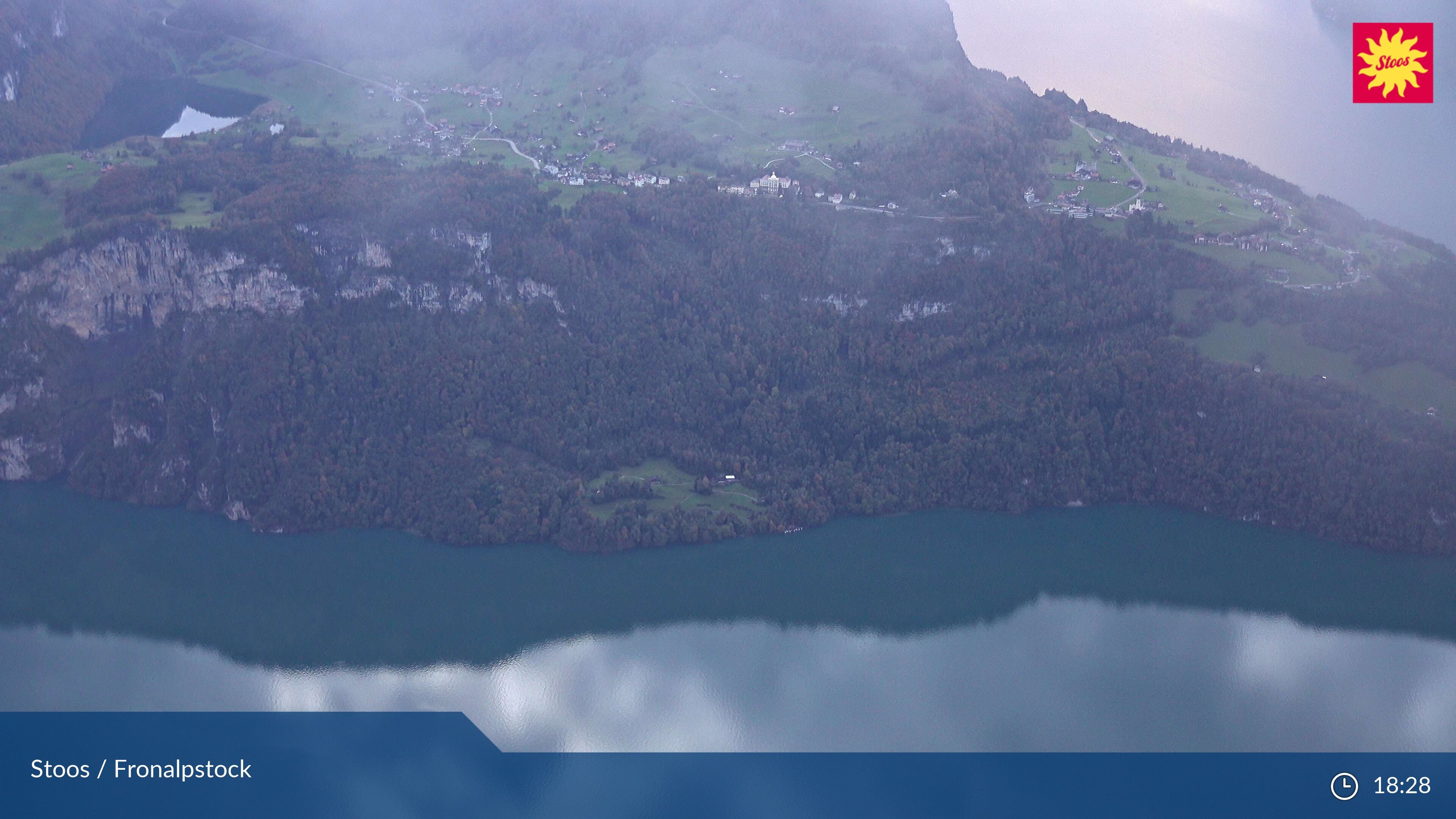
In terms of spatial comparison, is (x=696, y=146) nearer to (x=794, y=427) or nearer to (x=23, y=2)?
(x=794, y=427)

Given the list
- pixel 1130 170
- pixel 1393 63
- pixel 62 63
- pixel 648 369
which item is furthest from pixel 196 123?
pixel 1393 63

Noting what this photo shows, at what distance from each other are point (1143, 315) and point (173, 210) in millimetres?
33213

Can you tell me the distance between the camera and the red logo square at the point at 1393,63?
6388 centimetres

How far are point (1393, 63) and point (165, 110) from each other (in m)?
58.1

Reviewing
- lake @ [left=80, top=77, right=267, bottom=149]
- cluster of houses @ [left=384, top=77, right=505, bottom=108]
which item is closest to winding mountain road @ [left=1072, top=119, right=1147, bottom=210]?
cluster of houses @ [left=384, top=77, right=505, bottom=108]

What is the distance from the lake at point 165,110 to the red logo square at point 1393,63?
170ft

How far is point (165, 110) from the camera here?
70938 mm

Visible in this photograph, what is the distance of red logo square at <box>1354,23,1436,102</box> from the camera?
63.9 metres

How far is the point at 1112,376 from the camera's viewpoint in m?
45.7

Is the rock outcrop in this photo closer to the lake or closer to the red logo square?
the lake

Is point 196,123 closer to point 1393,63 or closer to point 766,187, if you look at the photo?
point 766,187

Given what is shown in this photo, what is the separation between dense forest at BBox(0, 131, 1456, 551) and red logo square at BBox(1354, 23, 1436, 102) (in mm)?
21986

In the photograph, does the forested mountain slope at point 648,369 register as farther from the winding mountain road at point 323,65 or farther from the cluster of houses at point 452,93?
the cluster of houses at point 452,93

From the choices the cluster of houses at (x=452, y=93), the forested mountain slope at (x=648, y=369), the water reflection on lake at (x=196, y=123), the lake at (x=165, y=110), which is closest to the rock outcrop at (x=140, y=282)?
the forested mountain slope at (x=648, y=369)
